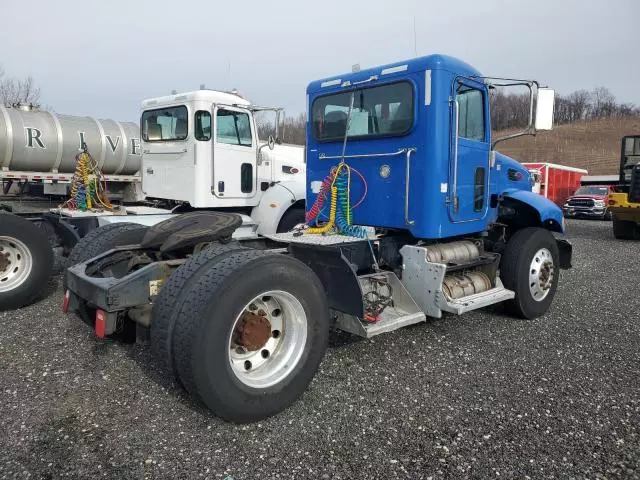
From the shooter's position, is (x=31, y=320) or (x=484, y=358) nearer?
(x=484, y=358)

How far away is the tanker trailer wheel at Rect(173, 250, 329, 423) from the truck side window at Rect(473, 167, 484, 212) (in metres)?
2.62

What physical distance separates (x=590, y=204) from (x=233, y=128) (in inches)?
805

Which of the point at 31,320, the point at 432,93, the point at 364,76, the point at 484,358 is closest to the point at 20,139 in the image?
the point at 31,320

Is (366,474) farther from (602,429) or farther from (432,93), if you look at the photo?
(432,93)

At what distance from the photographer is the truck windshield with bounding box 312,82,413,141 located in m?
4.92

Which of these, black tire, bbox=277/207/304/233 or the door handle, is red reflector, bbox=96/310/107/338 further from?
black tire, bbox=277/207/304/233

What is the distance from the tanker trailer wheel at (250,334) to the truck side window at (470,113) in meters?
2.57

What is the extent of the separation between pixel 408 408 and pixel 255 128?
555 centimetres

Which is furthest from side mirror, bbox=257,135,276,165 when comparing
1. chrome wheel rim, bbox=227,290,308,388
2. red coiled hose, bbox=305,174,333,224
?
chrome wheel rim, bbox=227,290,308,388

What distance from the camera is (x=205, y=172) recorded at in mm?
7457

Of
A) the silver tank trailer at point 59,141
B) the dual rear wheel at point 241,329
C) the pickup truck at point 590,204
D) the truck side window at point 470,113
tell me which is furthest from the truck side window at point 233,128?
the pickup truck at point 590,204

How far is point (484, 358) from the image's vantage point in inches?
180

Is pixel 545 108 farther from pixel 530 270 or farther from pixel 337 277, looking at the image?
pixel 337 277

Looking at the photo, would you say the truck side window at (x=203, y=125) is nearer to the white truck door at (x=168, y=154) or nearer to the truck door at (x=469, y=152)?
the white truck door at (x=168, y=154)
